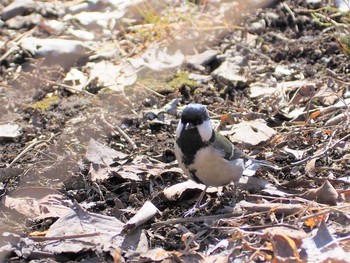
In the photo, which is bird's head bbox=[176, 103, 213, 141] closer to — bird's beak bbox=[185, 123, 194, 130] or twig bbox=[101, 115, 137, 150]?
bird's beak bbox=[185, 123, 194, 130]

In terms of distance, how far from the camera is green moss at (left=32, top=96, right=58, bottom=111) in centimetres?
581

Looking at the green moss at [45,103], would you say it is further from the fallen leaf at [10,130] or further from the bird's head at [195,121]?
the bird's head at [195,121]

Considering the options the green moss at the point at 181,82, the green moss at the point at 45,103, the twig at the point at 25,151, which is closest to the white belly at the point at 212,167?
the twig at the point at 25,151

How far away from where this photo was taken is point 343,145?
5.03 meters

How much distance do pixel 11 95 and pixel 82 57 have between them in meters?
0.81

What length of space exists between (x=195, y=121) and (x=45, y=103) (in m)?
1.80

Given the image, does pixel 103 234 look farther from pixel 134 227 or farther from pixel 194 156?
pixel 194 156

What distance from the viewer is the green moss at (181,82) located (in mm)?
6023

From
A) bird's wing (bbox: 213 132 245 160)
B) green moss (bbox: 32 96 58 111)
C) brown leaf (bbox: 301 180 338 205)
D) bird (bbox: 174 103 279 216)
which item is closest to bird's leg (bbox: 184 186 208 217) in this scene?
bird (bbox: 174 103 279 216)

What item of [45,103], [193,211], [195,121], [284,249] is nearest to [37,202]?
[193,211]

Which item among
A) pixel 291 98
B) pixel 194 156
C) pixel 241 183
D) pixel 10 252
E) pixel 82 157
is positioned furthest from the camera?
pixel 291 98

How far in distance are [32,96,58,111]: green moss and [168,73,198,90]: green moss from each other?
0.94 m

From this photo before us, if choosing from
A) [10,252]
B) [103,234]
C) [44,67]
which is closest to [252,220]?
[103,234]

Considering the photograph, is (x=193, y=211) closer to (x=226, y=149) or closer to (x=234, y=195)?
(x=234, y=195)
